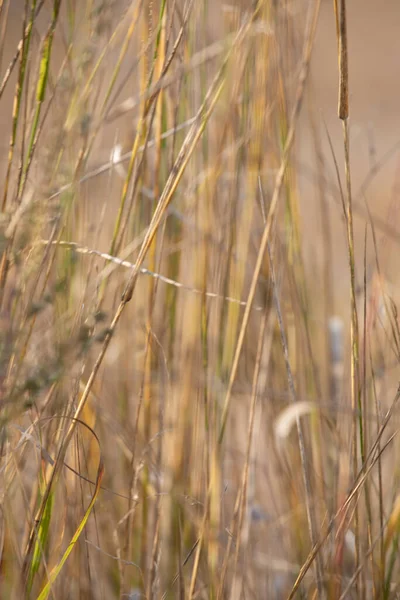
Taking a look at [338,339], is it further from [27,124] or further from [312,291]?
[27,124]

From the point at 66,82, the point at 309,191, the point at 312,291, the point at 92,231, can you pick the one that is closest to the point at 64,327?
the point at 66,82

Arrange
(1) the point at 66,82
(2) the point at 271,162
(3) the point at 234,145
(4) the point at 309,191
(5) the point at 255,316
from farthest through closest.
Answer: (4) the point at 309,191 → (5) the point at 255,316 → (2) the point at 271,162 → (3) the point at 234,145 → (1) the point at 66,82

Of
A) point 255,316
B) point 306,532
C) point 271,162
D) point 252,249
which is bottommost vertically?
point 306,532

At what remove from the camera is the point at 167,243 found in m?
0.81

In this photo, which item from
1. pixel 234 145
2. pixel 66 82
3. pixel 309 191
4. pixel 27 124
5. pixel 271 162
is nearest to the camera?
pixel 66 82

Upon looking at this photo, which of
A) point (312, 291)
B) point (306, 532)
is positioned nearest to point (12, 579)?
point (306, 532)

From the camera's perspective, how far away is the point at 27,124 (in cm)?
57

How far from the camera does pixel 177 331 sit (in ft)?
2.79

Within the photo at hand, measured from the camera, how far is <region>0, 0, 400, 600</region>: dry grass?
511 mm

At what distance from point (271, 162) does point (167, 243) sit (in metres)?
0.17

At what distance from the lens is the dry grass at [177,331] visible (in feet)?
1.68

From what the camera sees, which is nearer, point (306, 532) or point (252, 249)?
point (306, 532)

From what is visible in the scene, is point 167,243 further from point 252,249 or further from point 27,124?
point 27,124

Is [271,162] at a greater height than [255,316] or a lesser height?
greater
